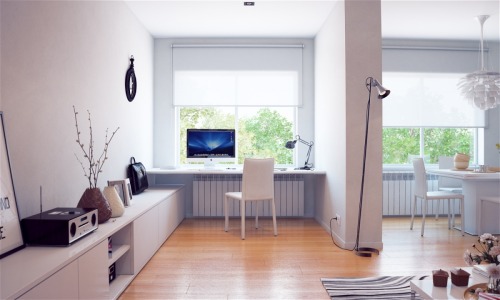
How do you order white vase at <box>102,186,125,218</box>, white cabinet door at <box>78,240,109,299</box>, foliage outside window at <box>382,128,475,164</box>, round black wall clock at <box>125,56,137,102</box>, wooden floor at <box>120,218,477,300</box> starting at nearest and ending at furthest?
white cabinet door at <box>78,240,109,299</box> → wooden floor at <box>120,218,477,300</box> → white vase at <box>102,186,125,218</box> → round black wall clock at <box>125,56,137,102</box> → foliage outside window at <box>382,128,475,164</box>

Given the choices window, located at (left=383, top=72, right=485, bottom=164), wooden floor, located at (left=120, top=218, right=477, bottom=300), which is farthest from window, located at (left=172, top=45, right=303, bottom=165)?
window, located at (left=383, top=72, right=485, bottom=164)

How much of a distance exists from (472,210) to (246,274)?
298 cm

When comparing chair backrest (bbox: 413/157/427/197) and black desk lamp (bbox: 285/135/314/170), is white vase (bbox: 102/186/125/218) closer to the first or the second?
black desk lamp (bbox: 285/135/314/170)

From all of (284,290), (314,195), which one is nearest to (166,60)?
(314,195)

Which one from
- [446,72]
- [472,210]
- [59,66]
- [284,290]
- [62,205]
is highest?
[446,72]

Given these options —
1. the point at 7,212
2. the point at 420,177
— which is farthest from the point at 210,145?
the point at 7,212

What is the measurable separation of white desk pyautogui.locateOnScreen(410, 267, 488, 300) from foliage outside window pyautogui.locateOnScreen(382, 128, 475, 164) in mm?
3272

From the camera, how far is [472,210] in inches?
151

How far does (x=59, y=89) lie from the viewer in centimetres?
225

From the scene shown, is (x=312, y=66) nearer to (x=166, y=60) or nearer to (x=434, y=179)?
(x=166, y=60)

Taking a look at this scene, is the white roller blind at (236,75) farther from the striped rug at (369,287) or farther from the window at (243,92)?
the striped rug at (369,287)

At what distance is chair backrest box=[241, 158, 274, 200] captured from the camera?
143 inches

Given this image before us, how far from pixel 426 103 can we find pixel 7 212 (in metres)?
5.11

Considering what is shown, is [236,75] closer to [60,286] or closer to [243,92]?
[243,92]
